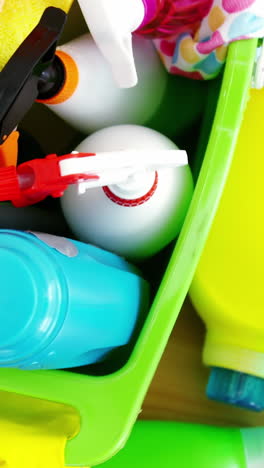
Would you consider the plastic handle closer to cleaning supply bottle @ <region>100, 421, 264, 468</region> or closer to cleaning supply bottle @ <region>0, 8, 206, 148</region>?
cleaning supply bottle @ <region>0, 8, 206, 148</region>

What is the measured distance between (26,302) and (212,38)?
25 centimetres

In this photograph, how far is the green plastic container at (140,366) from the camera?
15.8 inches

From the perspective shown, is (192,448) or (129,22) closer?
(129,22)

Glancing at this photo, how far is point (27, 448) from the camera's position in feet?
1.27

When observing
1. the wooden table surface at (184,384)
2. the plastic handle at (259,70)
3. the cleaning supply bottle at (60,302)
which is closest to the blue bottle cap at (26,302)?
the cleaning supply bottle at (60,302)

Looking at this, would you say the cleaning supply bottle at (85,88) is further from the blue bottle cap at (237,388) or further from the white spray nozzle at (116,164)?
the blue bottle cap at (237,388)

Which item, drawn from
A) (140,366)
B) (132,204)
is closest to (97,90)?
(132,204)

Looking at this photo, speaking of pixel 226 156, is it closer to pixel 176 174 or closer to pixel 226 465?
pixel 176 174

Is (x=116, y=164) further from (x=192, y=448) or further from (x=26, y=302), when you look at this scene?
(x=192, y=448)

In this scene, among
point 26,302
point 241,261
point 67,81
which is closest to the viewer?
point 26,302

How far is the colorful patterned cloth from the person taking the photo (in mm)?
416

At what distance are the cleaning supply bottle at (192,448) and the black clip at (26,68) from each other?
0.36 meters

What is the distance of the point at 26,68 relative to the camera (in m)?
0.34

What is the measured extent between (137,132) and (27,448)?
0.24 m
